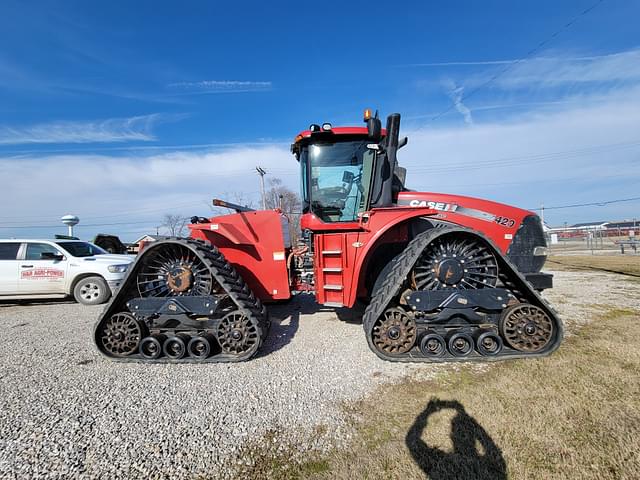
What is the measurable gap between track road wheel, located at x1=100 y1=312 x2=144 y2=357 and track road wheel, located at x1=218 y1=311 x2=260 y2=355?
3.46ft

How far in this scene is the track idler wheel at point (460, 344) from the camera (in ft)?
10.9

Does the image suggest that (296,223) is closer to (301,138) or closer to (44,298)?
(301,138)

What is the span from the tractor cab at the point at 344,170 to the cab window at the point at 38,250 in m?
7.26

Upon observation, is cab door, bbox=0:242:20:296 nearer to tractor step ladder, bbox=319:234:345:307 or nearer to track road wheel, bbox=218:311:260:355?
track road wheel, bbox=218:311:260:355

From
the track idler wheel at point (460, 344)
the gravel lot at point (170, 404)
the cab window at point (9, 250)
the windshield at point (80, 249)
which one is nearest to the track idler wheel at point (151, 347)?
the gravel lot at point (170, 404)

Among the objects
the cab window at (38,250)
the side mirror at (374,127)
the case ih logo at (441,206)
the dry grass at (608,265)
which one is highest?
the side mirror at (374,127)

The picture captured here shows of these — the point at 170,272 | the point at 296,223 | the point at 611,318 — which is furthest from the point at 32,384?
the point at 611,318

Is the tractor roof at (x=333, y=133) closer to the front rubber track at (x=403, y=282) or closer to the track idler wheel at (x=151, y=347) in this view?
the front rubber track at (x=403, y=282)

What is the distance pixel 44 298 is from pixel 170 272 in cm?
741

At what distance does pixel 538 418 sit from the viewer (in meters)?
2.29

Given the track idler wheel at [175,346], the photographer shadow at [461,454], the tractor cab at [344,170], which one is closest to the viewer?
the photographer shadow at [461,454]

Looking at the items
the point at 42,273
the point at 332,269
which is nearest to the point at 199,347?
the point at 332,269

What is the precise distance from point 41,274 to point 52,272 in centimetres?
25

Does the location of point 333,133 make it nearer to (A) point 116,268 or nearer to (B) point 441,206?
(B) point 441,206
